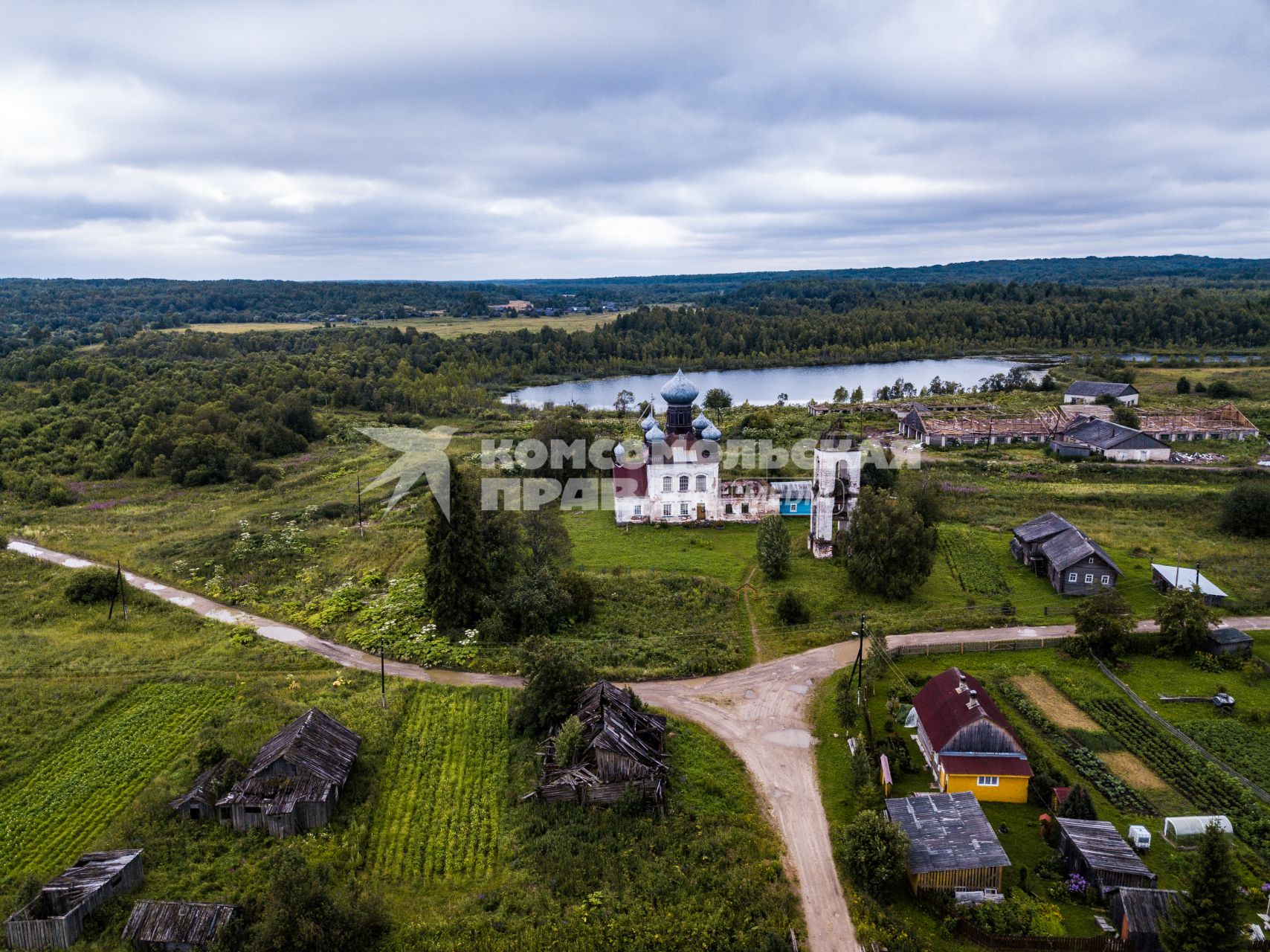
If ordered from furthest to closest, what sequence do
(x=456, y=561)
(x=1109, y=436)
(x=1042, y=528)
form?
(x=1109, y=436) < (x=1042, y=528) < (x=456, y=561)

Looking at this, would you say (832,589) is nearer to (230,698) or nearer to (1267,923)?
(1267,923)


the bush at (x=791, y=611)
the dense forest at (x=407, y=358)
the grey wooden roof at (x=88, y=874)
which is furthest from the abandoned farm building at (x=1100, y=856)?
the dense forest at (x=407, y=358)

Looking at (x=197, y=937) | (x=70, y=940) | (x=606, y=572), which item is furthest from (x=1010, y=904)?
(x=606, y=572)

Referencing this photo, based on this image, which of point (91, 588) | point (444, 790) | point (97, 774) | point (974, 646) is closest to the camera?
point (444, 790)

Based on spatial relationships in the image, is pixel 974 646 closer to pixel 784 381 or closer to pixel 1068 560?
pixel 1068 560

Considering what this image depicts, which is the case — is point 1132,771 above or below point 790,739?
above

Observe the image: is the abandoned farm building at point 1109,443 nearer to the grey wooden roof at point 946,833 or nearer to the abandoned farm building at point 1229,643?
the abandoned farm building at point 1229,643

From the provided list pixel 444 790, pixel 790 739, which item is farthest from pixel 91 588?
pixel 790 739
